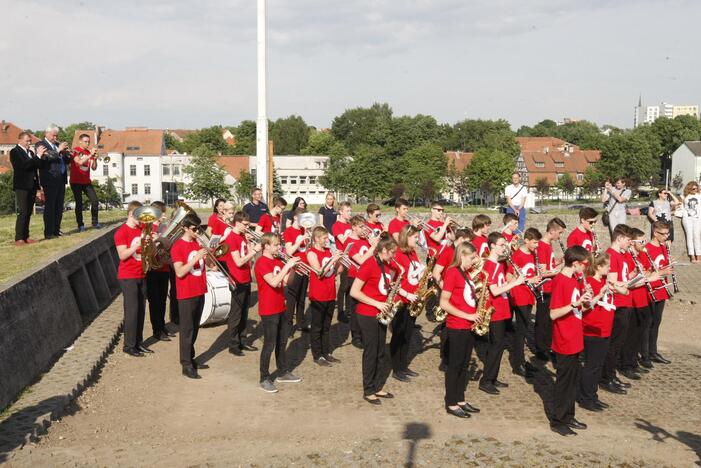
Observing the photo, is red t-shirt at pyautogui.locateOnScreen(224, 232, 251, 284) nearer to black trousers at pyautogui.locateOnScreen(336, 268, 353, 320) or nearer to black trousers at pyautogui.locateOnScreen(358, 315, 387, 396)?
black trousers at pyautogui.locateOnScreen(336, 268, 353, 320)

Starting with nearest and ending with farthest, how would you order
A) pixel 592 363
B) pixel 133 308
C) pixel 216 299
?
pixel 592 363 < pixel 133 308 < pixel 216 299

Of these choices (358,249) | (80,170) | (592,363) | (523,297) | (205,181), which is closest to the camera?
(592,363)

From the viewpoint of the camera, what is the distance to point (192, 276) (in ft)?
28.8

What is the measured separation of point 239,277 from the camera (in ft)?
34.3

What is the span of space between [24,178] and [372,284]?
26.5 ft

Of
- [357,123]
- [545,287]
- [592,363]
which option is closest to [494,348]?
[592,363]

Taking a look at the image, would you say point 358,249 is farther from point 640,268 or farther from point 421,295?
point 640,268

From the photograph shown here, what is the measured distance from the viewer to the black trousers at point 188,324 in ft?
29.0

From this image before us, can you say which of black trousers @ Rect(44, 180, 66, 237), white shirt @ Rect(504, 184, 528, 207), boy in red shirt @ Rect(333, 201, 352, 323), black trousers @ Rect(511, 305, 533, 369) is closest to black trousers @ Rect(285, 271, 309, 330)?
boy in red shirt @ Rect(333, 201, 352, 323)

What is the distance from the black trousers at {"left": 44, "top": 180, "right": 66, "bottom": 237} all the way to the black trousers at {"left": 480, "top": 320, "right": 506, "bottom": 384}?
31.8 feet

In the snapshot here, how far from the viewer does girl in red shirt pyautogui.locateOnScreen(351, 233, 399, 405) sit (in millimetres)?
8023

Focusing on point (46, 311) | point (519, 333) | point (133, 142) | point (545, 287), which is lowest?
point (519, 333)

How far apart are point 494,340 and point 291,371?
295cm

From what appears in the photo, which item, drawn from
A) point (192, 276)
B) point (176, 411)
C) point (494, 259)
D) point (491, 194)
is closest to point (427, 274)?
point (494, 259)
